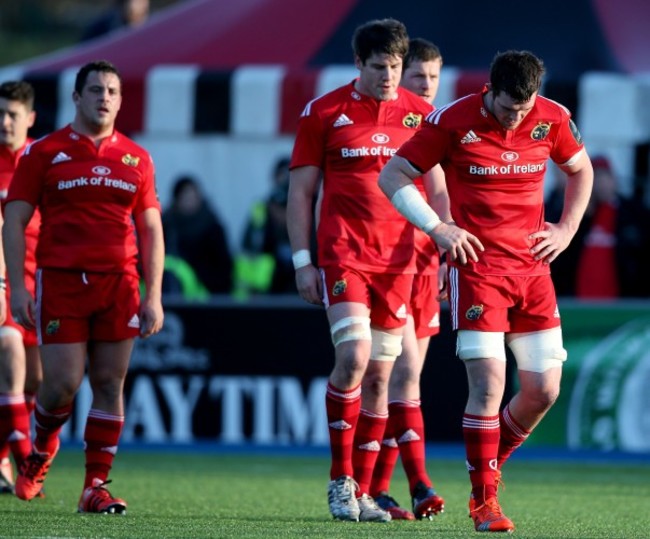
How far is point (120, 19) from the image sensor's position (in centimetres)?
1705

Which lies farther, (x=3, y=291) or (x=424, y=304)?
(x=3, y=291)

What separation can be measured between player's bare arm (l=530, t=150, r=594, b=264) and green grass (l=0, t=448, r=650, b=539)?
134 cm

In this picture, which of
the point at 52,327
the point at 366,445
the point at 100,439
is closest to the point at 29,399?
the point at 100,439

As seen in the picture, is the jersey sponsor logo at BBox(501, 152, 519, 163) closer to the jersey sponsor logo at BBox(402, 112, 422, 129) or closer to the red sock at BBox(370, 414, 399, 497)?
the jersey sponsor logo at BBox(402, 112, 422, 129)

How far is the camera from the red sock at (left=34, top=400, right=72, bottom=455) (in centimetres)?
834

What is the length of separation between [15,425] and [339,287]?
2.54 metres

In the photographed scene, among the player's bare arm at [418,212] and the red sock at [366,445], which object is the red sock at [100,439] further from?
the player's bare arm at [418,212]

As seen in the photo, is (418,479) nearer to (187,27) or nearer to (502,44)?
(502,44)

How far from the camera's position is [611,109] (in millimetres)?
14312

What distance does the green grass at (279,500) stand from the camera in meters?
7.18

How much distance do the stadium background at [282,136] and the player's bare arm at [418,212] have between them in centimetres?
531

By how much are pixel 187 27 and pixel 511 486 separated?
22.6 feet

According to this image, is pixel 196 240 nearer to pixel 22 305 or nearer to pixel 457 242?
pixel 22 305

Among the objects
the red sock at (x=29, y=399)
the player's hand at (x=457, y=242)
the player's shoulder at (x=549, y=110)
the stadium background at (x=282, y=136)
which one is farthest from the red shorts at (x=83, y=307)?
the stadium background at (x=282, y=136)
